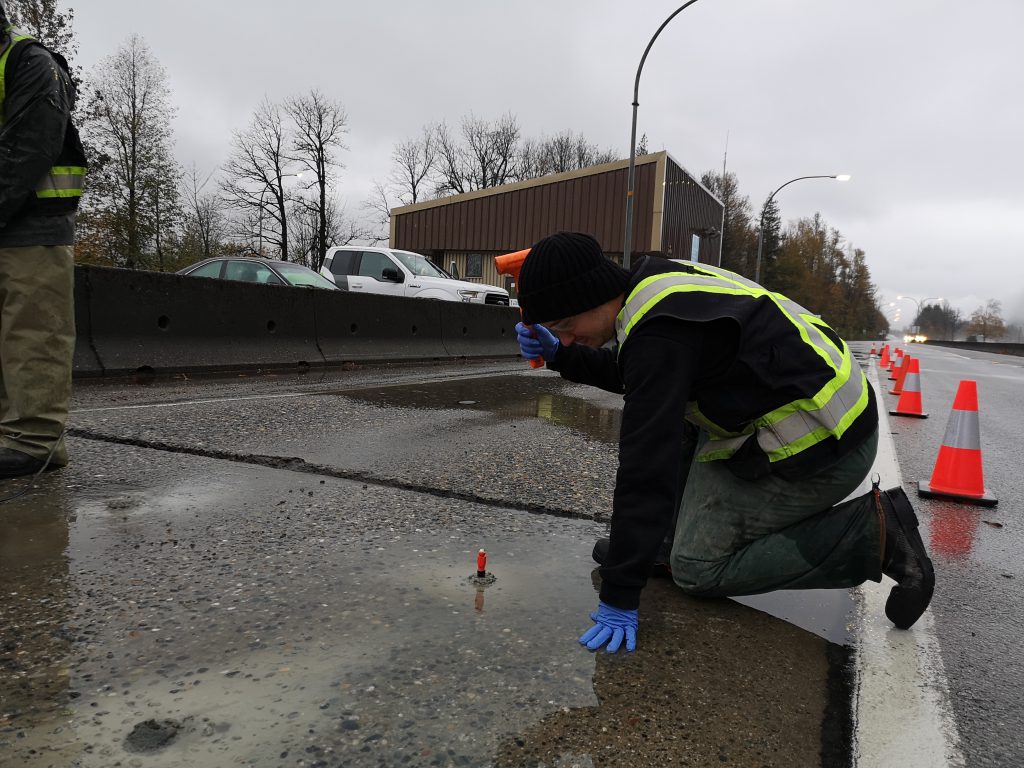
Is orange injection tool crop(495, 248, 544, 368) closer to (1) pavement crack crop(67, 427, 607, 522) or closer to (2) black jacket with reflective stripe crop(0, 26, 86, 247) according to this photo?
(1) pavement crack crop(67, 427, 607, 522)

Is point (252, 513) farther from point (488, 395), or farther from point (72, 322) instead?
point (488, 395)

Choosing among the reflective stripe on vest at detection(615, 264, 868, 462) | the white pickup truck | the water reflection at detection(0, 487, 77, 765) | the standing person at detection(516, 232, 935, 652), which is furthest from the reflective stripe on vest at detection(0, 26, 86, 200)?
the white pickup truck

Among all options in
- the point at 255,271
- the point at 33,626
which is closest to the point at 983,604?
the point at 33,626

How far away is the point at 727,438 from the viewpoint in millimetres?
2129

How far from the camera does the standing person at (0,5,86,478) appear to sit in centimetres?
306

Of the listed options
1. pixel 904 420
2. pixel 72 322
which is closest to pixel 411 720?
pixel 72 322

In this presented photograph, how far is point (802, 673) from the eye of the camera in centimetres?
185

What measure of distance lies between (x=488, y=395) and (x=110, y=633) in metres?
5.16

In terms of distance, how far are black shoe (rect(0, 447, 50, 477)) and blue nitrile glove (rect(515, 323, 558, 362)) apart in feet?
7.90

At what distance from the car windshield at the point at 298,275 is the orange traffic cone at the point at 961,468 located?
31.3ft

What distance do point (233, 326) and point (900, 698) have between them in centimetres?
785

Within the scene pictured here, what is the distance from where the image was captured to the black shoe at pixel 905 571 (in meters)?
2.13

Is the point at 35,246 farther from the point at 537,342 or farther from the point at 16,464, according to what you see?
the point at 537,342

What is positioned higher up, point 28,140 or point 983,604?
point 28,140
